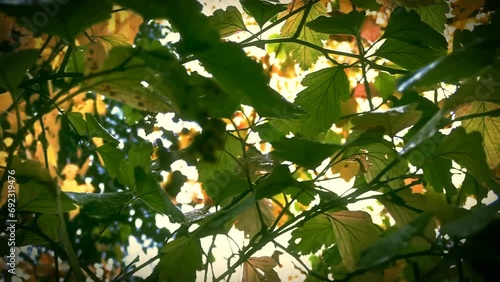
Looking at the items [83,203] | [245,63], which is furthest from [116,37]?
[245,63]

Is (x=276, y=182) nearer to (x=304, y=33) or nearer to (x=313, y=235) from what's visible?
(x=313, y=235)

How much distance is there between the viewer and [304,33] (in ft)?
1.98

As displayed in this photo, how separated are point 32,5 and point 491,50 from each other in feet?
1.07

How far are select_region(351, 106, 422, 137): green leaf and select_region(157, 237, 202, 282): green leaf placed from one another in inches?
7.9

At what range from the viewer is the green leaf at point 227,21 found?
1.80 feet

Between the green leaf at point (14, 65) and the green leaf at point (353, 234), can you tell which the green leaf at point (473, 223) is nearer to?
the green leaf at point (353, 234)

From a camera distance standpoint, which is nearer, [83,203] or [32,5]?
[32,5]

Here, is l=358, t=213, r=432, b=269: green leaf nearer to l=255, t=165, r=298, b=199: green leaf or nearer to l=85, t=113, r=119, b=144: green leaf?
l=255, t=165, r=298, b=199: green leaf

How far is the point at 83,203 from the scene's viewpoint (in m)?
0.42

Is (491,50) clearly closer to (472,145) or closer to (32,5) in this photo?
(472,145)

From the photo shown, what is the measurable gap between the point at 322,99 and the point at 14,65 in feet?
1.10

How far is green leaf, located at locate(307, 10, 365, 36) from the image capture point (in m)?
0.47

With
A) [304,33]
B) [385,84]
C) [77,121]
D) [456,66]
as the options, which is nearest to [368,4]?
[304,33]

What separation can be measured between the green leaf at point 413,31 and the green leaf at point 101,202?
0.35 metres
